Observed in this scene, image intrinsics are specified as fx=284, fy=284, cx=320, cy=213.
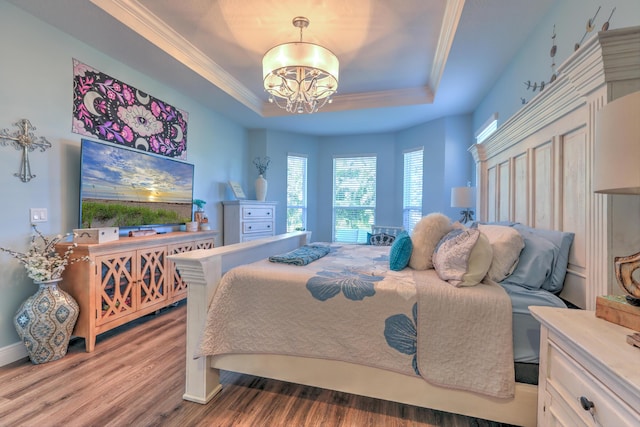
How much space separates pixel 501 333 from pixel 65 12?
3563 millimetres

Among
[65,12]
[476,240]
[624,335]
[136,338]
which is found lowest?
[136,338]

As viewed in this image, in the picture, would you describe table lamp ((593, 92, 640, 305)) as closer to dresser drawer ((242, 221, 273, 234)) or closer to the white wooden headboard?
the white wooden headboard

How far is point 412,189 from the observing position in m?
4.99

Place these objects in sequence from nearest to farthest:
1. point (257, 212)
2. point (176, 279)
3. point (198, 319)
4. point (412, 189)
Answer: point (198, 319)
point (176, 279)
point (257, 212)
point (412, 189)

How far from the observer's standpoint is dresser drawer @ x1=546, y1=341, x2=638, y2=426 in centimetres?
70

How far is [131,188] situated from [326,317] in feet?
8.41

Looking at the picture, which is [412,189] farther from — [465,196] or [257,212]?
[257,212]

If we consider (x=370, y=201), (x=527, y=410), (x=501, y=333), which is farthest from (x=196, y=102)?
(x=527, y=410)

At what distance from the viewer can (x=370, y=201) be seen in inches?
215

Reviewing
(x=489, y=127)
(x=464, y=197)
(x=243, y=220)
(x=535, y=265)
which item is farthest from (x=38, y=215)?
(x=489, y=127)

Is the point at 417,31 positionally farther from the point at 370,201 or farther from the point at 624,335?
the point at 370,201

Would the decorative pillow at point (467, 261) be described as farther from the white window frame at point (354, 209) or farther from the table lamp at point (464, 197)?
the white window frame at point (354, 209)

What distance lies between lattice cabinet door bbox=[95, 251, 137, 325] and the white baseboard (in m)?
0.50

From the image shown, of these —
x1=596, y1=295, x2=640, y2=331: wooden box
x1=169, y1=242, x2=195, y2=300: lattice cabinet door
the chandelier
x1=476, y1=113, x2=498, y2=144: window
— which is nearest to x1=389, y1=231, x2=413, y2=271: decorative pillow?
x1=596, y1=295, x2=640, y2=331: wooden box
